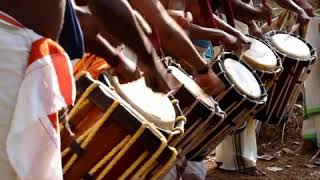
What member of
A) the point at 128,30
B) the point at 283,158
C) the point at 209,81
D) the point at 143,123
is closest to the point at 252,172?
the point at 283,158

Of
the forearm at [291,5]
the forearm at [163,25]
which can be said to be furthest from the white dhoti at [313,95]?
the forearm at [163,25]

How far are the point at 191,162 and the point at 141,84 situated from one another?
1439 mm

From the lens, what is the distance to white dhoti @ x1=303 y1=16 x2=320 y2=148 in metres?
5.74

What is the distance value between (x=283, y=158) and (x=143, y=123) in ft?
12.3

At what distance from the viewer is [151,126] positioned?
2441mm

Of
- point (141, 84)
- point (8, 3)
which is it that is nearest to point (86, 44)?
point (141, 84)

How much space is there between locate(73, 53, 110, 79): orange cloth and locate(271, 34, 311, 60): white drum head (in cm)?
238

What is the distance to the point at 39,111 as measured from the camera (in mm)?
1852

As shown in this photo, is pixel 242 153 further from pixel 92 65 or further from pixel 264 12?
pixel 92 65

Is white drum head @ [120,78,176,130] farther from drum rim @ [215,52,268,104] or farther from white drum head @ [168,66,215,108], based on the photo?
drum rim @ [215,52,268,104]

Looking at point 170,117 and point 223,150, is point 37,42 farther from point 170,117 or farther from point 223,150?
point 223,150

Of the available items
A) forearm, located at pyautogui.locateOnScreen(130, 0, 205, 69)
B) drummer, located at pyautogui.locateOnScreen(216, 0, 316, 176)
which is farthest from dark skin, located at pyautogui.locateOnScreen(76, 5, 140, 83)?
drummer, located at pyautogui.locateOnScreen(216, 0, 316, 176)

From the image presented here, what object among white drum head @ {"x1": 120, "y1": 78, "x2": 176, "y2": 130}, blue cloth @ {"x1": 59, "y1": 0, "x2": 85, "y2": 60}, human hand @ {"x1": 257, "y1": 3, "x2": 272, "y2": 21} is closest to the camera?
blue cloth @ {"x1": 59, "y1": 0, "x2": 85, "y2": 60}

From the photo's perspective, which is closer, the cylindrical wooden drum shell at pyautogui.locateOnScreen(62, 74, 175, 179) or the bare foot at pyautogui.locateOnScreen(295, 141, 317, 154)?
the cylindrical wooden drum shell at pyautogui.locateOnScreen(62, 74, 175, 179)
